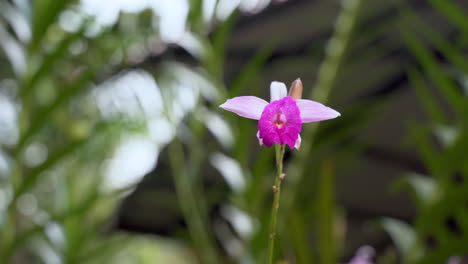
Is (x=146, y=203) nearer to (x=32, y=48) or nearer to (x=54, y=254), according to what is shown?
(x=54, y=254)

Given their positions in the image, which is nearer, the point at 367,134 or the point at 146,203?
the point at 367,134

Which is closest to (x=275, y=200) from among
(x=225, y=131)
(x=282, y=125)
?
(x=282, y=125)

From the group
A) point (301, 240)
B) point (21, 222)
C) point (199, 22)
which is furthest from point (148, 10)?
point (21, 222)

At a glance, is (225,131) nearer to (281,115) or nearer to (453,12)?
(453,12)

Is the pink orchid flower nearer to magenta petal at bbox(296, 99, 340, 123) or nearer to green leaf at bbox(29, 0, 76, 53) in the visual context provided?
magenta petal at bbox(296, 99, 340, 123)

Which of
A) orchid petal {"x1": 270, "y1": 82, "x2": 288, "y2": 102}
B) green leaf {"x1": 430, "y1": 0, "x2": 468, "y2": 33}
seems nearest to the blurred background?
green leaf {"x1": 430, "y1": 0, "x2": 468, "y2": 33}

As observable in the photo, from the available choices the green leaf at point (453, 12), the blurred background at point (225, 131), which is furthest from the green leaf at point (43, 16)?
the green leaf at point (453, 12)
